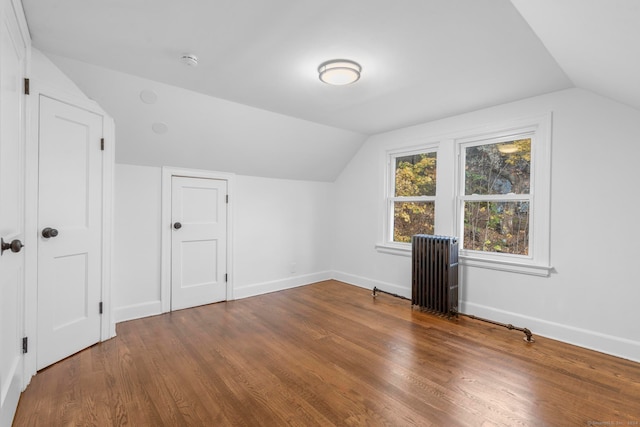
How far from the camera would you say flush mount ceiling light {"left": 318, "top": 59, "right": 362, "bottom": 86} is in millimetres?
2232

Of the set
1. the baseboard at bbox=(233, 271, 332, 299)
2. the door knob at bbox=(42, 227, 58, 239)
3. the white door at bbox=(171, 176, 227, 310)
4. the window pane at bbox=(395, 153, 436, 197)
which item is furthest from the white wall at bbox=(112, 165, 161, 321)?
the window pane at bbox=(395, 153, 436, 197)

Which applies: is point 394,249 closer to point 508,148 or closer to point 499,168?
point 499,168

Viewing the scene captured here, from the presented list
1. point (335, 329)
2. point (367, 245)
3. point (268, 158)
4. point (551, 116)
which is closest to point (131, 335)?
point (335, 329)

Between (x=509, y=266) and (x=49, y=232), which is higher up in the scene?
(x=49, y=232)

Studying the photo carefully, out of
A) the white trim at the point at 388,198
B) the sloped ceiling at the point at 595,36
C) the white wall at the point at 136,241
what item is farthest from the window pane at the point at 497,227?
the white wall at the point at 136,241

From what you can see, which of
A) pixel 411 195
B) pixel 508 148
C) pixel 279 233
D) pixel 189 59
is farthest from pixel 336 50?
pixel 279 233

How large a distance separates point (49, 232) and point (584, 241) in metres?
4.34

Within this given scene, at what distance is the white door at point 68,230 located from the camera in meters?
2.21

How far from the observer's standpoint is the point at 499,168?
3311 mm

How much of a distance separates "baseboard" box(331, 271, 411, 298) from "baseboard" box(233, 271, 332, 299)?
233mm

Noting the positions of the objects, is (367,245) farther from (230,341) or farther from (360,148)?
(230,341)

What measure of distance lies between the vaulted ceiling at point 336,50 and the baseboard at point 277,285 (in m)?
1.90

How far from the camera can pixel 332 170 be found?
487 centimetres

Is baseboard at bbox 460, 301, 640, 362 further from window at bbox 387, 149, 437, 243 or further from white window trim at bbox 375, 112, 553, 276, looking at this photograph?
window at bbox 387, 149, 437, 243
